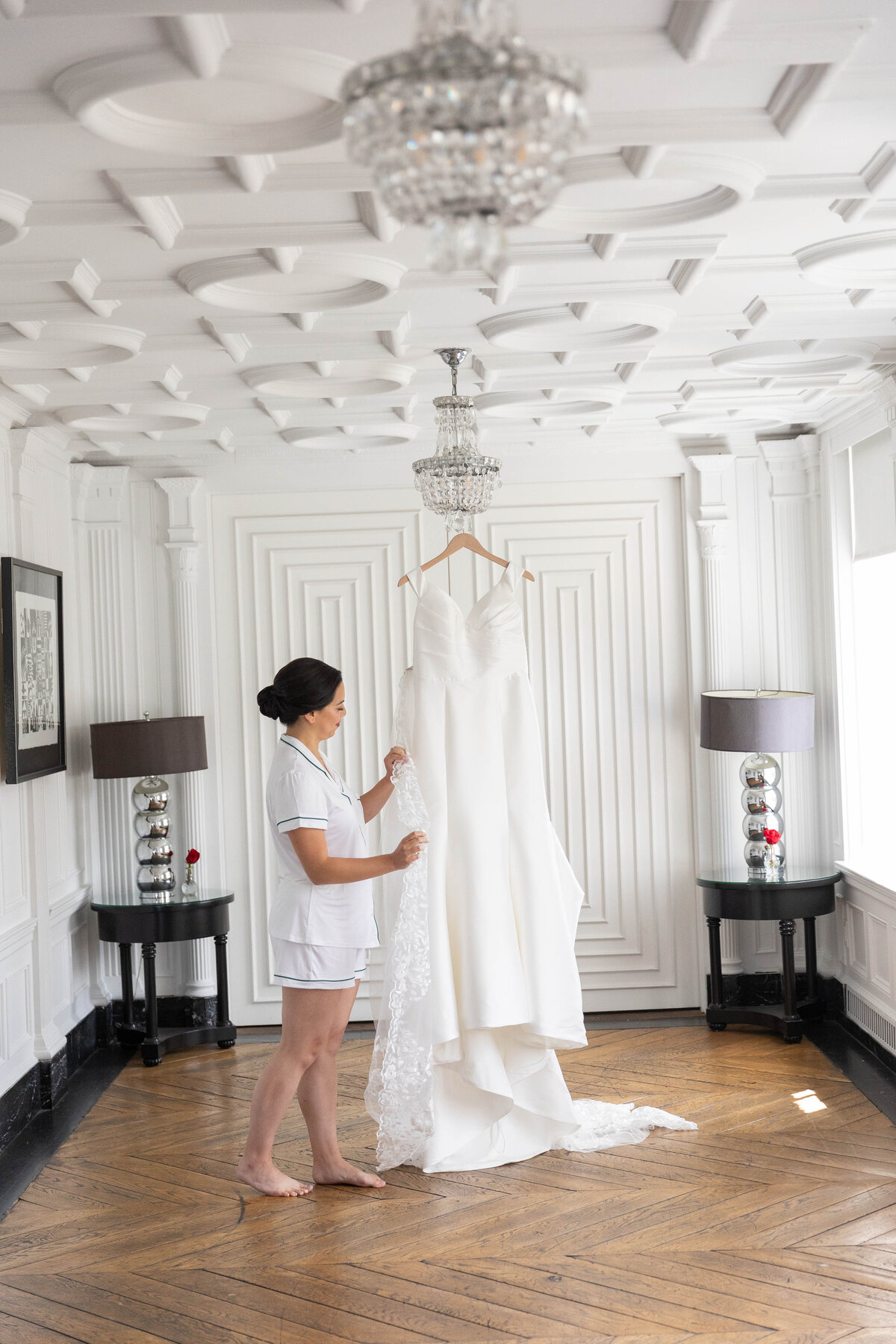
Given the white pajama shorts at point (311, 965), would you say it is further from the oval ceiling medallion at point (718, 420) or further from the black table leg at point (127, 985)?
the oval ceiling medallion at point (718, 420)

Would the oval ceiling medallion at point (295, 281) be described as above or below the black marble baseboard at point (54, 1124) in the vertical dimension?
above

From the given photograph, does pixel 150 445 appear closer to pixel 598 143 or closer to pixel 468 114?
pixel 598 143

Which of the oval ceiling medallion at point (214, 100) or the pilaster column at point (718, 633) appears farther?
the pilaster column at point (718, 633)

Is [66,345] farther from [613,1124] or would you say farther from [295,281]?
[613,1124]

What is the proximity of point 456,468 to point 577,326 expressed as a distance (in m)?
0.60

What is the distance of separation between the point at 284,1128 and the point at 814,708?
121 inches

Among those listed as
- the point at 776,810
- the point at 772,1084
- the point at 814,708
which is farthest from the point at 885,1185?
the point at 814,708

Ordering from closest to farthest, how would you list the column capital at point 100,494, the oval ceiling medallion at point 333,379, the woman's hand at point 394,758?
1. the woman's hand at point 394,758
2. the oval ceiling medallion at point 333,379
3. the column capital at point 100,494

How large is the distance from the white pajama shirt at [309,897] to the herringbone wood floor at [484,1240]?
2.45ft

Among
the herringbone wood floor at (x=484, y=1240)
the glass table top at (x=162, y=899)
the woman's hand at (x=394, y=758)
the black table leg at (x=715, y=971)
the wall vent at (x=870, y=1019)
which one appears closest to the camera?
the herringbone wood floor at (x=484, y=1240)

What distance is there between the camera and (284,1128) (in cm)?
425

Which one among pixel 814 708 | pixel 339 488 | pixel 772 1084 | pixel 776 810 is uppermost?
pixel 339 488

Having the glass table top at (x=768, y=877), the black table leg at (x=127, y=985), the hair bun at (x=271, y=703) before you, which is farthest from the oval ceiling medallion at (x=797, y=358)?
the black table leg at (x=127, y=985)

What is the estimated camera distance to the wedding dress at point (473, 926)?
368 cm
